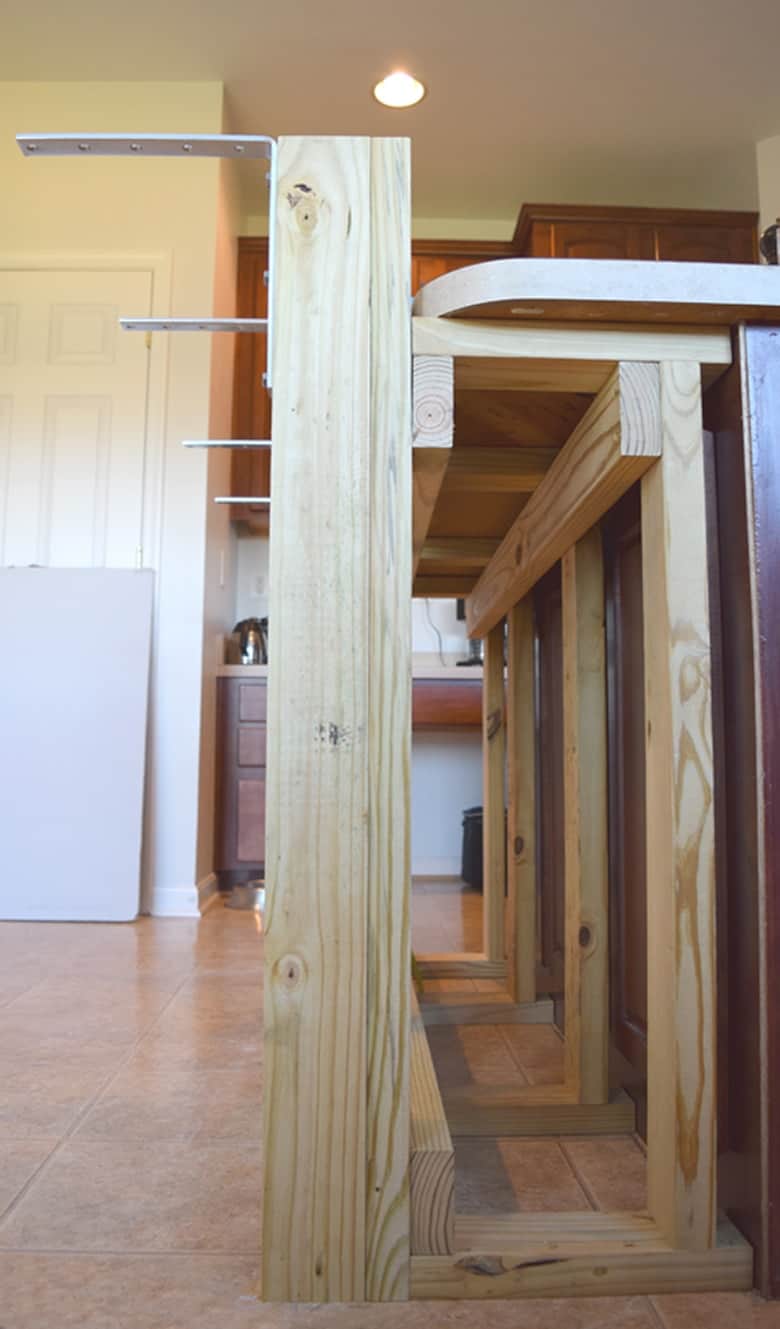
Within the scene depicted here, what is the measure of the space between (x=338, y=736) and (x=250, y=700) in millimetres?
2411

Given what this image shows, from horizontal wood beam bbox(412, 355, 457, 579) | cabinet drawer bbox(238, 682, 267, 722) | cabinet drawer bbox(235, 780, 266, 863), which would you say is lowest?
cabinet drawer bbox(235, 780, 266, 863)

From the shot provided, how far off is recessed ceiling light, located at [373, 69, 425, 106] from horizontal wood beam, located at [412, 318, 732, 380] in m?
2.69

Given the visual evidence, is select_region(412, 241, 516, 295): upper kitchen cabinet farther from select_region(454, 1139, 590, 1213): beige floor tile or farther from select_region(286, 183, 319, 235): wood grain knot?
select_region(454, 1139, 590, 1213): beige floor tile

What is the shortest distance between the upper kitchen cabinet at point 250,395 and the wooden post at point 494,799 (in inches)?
71.2

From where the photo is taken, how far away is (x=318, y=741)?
73 cm

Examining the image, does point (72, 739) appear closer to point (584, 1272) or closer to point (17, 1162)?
point (17, 1162)

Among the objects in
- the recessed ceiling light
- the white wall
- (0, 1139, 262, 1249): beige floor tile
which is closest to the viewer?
(0, 1139, 262, 1249): beige floor tile

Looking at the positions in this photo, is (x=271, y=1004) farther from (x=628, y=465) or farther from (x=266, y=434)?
(x=266, y=434)

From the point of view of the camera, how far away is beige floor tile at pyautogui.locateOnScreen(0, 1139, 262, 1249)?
83cm

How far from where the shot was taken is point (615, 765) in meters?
1.10

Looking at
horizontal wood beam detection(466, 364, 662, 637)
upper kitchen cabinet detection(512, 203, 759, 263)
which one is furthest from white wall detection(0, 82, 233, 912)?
horizontal wood beam detection(466, 364, 662, 637)

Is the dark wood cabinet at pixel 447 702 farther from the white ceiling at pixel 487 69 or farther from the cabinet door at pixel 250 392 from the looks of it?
the white ceiling at pixel 487 69

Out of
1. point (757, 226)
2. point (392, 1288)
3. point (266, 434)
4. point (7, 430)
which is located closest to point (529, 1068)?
point (392, 1288)

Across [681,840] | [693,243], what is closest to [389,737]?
[681,840]
